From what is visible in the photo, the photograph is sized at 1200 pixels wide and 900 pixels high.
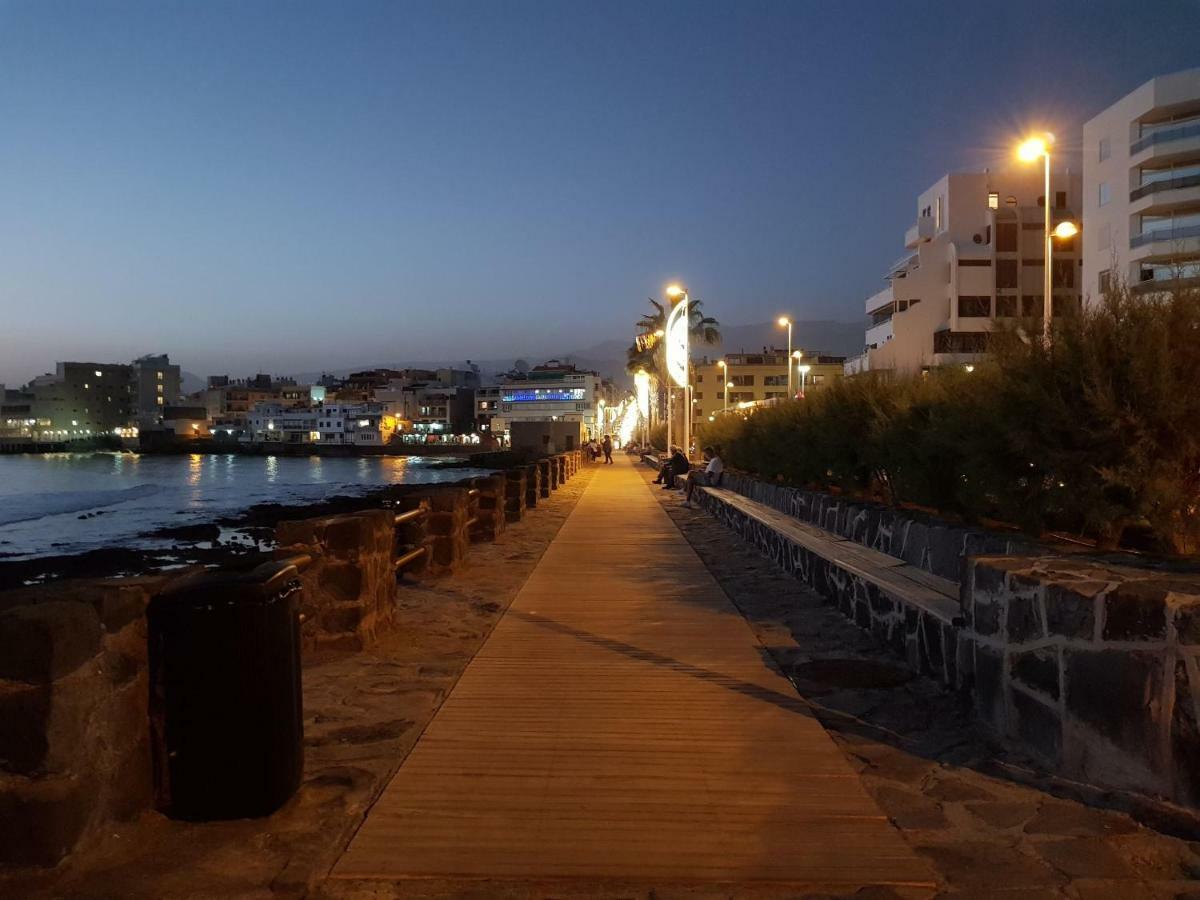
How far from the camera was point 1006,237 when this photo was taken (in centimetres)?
6000

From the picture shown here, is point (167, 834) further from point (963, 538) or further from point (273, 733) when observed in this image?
point (963, 538)

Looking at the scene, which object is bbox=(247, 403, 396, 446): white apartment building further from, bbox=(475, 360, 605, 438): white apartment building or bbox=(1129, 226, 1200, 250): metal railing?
bbox=(1129, 226, 1200, 250): metal railing

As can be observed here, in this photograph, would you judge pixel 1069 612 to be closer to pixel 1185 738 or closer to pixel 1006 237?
pixel 1185 738

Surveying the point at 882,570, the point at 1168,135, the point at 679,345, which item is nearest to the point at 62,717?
the point at 882,570

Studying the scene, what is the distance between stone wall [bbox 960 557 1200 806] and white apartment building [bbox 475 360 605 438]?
5650 inches

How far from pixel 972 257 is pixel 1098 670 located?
61343mm

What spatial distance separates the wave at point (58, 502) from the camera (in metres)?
48.2

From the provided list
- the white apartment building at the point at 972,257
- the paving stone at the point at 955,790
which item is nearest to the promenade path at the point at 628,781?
the paving stone at the point at 955,790

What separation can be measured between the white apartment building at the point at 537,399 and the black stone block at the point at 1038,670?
14364 cm

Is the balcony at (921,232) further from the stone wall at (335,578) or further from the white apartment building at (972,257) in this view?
the stone wall at (335,578)

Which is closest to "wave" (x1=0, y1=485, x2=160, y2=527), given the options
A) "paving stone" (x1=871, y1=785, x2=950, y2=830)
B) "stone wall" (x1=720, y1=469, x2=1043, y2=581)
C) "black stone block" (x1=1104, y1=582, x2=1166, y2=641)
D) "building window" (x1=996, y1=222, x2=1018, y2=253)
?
"stone wall" (x1=720, y1=469, x2=1043, y2=581)

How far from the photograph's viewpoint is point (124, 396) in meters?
189

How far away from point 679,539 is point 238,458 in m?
141

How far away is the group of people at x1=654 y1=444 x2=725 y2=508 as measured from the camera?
70.7 ft
